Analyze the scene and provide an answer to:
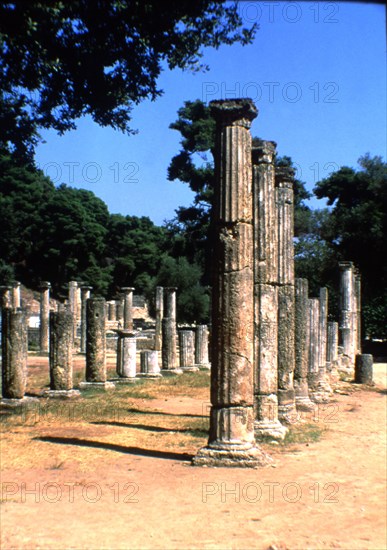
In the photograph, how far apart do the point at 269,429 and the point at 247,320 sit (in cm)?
258

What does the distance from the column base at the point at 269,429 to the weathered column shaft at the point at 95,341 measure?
23.5ft

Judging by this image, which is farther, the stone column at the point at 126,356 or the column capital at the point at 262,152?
the stone column at the point at 126,356

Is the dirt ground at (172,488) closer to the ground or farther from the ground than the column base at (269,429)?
closer to the ground

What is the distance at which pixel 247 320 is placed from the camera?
918 centimetres

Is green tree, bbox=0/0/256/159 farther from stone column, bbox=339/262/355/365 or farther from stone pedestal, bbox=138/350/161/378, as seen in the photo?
Answer: stone column, bbox=339/262/355/365

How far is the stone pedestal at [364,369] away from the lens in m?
21.3

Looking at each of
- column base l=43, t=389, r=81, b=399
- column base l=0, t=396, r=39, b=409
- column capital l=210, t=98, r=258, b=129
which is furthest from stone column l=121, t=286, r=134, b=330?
column capital l=210, t=98, r=258, b=129

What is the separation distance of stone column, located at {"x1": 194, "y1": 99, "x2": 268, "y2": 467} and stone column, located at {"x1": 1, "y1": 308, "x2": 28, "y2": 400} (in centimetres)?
627

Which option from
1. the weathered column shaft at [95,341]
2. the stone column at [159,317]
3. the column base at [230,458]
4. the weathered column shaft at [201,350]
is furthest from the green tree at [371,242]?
the column base at [230,458]

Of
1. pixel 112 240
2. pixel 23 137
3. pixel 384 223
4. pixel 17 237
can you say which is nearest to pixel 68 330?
pixel 23 137

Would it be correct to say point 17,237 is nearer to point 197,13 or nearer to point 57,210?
point 57,210

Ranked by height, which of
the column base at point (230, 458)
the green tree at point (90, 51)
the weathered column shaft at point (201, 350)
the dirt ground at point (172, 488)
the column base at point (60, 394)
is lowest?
the dirt ground at point (172, 488)

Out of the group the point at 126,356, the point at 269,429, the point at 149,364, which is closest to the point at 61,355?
the point at 126,356

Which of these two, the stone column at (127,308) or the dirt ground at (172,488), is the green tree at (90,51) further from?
the stone column at (127,308)
